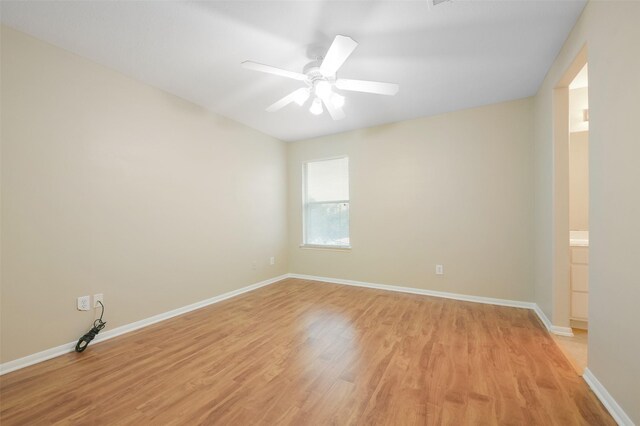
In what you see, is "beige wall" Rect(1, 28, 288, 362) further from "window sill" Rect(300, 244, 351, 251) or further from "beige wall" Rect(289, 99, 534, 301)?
"beige wall" Rect(289, 99, 534, 301)

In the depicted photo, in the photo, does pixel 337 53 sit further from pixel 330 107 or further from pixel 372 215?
pixel 372 215

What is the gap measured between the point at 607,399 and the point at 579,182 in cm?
238

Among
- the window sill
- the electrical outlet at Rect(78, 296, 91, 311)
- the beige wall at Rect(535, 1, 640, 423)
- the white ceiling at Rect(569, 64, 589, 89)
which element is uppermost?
the white ceiling at Rect(569, 64, 589, 89)

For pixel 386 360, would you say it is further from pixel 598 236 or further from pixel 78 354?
pixel 78 354

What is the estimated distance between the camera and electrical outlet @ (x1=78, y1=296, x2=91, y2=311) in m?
2.14

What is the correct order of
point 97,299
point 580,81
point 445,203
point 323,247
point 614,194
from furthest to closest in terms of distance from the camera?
point 323,247, point 445,203, point 580,81, point 97,299, point 614,194

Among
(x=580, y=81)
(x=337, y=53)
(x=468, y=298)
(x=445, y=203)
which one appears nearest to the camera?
(x=337, y=53)

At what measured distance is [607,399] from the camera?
141 cm

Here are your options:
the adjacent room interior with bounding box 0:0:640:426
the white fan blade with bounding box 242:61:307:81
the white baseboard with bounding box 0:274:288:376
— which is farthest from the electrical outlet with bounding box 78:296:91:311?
the white fan blade with bounding box 242:61:307:81

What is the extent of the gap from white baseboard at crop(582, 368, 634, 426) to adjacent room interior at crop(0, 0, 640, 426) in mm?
12

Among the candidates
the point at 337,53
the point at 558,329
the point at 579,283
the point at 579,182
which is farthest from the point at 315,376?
the point at 579,182

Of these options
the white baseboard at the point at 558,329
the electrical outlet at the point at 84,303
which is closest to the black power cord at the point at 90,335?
→ the electrical outlet at the point at 84,303

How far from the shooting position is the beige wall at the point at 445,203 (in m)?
Answer: 3.04

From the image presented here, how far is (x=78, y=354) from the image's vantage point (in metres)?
2.04
